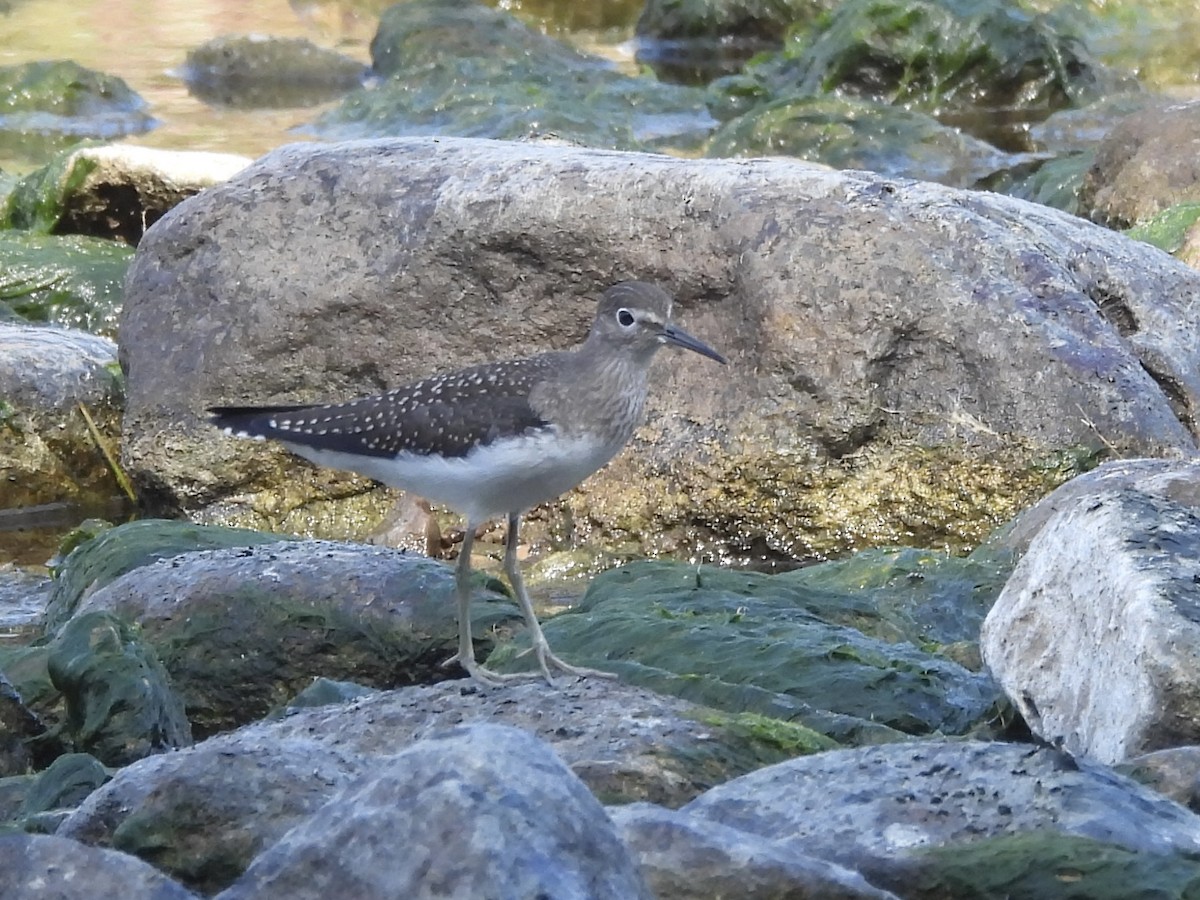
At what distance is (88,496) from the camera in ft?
31.9

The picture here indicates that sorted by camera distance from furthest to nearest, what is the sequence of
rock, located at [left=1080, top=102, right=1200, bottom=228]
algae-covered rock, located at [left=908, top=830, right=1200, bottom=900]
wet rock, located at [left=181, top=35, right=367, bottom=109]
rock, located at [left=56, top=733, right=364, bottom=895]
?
wet rock, located at [left=181, top=35, right=367, bottom=109], rock, located at [left=1080, top=102, right=1200, bottom=228], rock, located at [left=56, top=733, right=364, bottom=895], algae-covered rock, located at [left=908, top=830, right=1200, bottom=900]

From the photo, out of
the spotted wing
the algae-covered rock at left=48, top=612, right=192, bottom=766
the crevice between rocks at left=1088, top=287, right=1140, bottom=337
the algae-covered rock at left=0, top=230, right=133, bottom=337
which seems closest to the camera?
the algae-covered rock at left=48, top=612, right=192, bottom=766

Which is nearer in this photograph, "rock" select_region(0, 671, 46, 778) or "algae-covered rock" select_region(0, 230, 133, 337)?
"rock" select_region(0, 671, 46, 778)

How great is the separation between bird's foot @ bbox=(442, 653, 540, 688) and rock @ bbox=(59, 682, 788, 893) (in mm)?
189

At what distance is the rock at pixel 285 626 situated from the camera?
19.9 feet

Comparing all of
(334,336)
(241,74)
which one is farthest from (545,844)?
(241,74)

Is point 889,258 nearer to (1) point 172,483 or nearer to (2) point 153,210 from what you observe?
(1) point 172,483

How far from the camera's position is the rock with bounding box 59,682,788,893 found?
12.3ft

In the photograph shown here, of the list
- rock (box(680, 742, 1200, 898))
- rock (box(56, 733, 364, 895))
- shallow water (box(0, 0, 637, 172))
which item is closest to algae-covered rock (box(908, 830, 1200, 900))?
rock (box(680, 742, 1200, 898))

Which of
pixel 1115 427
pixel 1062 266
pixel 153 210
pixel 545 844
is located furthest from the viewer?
pixel 153 210

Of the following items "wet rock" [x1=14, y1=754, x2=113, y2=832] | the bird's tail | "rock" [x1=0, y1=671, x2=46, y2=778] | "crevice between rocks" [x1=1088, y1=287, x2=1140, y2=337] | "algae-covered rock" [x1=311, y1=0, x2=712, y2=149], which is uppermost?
the bird's tail

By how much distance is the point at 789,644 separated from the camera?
229 inches

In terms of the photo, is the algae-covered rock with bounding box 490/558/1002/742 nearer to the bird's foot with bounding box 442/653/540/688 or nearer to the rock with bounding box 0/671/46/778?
the bird's foot with bounding box 442/653/540/688

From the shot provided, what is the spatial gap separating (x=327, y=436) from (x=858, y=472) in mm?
3069
